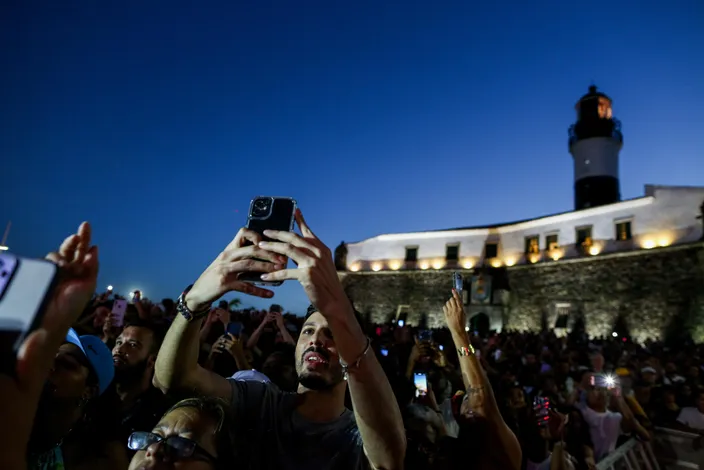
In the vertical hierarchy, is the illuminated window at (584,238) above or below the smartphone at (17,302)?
above

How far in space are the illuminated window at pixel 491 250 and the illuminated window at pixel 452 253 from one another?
2.19 meters

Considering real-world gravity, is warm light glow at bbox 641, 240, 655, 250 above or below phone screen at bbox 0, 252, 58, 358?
above

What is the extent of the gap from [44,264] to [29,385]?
0.22 metres

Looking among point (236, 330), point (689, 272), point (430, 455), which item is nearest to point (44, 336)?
point (430, 455)

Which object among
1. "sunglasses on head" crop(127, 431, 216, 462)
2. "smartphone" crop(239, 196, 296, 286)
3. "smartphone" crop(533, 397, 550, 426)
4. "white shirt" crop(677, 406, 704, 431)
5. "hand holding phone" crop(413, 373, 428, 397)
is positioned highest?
"smartphone" crop(239, 196, 296, 286)

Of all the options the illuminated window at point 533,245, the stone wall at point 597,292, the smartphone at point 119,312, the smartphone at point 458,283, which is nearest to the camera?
the smartphone at point 458,283

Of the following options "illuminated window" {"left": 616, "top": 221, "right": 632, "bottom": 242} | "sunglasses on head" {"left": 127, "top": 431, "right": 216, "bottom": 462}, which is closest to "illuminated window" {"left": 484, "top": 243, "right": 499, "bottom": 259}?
"illuminated window" {"left": 616, "top": 221, "right": 632, "bottom": 242}

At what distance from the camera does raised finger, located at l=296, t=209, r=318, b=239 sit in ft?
5.09

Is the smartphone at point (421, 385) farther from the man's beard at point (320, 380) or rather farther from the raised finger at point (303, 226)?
the raised finger at point (303, 226)

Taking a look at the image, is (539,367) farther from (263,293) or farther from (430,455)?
Result: (263,293)

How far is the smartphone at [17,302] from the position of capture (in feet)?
2.38

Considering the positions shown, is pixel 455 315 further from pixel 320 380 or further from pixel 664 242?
pixel 664 242

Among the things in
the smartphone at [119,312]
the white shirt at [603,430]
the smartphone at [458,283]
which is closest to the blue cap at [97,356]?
the smartphone at [458,283]

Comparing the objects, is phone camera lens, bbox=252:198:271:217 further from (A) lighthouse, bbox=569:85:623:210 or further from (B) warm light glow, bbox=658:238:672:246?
(A) lighthouse, bbox=569:85:623:210
